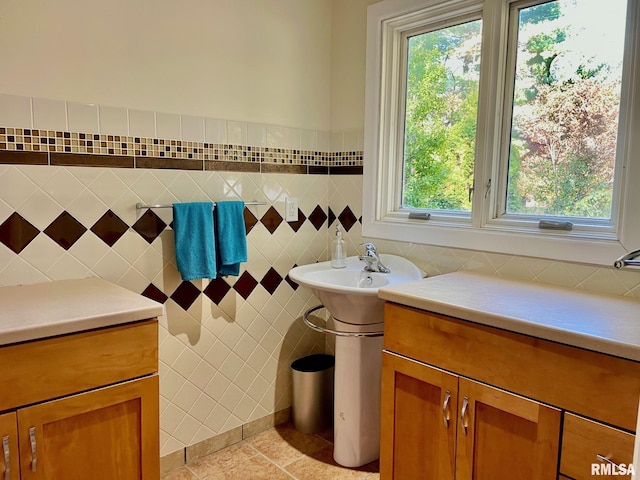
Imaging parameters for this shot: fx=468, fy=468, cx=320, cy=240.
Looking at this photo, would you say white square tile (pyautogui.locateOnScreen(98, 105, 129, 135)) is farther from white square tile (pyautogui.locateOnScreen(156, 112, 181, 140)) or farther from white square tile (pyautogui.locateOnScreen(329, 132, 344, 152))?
white square tile (pyautogui.locateOnScreen(329, 132, 344, 152))

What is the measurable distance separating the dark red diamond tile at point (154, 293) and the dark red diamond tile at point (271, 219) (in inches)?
23.1

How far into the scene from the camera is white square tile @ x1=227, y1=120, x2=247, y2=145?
212cm

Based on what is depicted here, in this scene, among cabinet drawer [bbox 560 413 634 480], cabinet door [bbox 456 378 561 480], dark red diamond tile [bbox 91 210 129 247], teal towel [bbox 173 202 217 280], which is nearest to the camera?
cabinet drawer [bbox 560 413 634 480]

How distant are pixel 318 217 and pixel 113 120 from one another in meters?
1.12

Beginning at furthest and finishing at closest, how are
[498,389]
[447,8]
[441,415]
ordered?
[447,8], [441,415], [498,389]

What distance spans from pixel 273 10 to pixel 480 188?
4.19 ft

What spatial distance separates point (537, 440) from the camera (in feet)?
4.13

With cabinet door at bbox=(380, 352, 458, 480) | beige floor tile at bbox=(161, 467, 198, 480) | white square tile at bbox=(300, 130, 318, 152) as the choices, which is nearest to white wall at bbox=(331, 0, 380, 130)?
white square tile at bbox=(300, 130, 318, 152)

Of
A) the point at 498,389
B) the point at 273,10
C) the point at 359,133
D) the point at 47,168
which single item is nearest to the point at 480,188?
the point at 359,133

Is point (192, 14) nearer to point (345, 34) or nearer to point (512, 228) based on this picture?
point (345, 34)

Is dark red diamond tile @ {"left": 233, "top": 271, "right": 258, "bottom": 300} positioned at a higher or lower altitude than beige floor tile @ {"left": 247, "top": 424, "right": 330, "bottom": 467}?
higher

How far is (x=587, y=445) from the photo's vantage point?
116cm

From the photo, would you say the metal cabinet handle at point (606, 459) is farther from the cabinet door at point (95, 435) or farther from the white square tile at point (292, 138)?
the white square tile at point (292, 138)

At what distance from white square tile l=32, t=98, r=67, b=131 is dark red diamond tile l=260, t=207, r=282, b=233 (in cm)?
94
